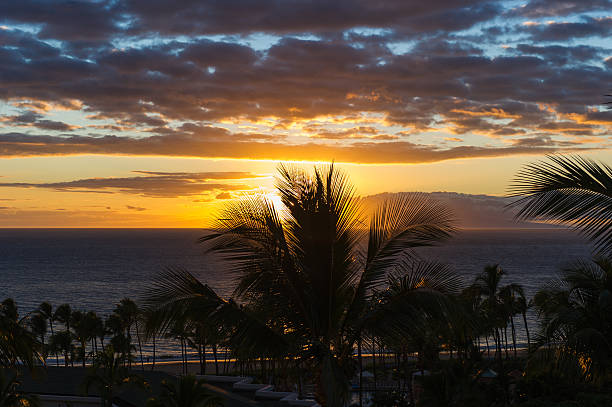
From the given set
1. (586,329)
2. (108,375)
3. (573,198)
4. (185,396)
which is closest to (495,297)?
(108,375)

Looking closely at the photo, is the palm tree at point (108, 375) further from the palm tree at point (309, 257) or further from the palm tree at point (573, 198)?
the palm tree at point (573, 198)

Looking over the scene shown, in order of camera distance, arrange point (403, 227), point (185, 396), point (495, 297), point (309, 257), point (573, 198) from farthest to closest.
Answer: point (495, 297) → point (185, 396) → point (309, 257) → point (403, 227) → point (573, 198)

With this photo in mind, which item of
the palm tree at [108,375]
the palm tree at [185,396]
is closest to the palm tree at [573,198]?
the palm tree at [185,396]

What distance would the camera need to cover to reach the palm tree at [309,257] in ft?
30.9

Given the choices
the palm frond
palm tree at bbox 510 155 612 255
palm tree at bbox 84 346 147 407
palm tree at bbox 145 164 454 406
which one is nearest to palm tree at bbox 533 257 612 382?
the palm frond

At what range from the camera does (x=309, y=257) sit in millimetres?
9633

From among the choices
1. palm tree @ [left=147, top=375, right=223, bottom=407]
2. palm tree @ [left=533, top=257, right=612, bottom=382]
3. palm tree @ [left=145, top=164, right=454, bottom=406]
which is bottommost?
palm tree @ [left=147, top=375, right=223, bottom=407]

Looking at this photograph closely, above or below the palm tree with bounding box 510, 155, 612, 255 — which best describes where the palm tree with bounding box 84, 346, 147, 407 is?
below

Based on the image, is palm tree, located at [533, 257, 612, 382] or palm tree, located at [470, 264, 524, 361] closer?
palm tree, located at [533, 257, 612, 382]

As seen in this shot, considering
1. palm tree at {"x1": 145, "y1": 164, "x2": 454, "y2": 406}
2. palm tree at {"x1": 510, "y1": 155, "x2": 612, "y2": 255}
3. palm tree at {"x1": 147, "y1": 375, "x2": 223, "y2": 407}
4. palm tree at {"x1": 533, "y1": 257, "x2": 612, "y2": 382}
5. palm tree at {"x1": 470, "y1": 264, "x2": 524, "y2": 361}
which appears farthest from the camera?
palm tree at {"x1": 470, "y1": 264, "x2": 524, "y2": 361}

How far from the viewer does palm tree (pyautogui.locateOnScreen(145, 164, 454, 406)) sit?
942cm

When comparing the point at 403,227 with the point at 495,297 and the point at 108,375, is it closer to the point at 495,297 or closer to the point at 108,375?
the point at 108,375

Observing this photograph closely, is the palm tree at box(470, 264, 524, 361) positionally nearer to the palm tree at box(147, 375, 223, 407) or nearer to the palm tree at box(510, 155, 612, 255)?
the palm tree at box(147, 375, 223, 407)

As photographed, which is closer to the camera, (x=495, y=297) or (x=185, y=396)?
(x=185, y=396)
